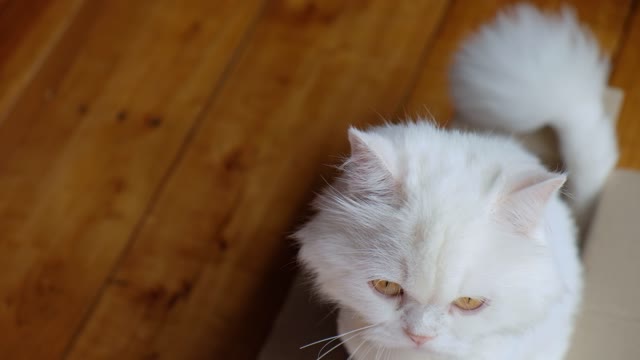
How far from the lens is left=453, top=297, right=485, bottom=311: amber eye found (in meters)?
0.66

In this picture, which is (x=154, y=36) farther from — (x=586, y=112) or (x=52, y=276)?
(x=586, y=112)

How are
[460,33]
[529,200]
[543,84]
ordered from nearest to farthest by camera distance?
[529,200]
[543,84]
[460,33]

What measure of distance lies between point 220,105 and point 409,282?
0.70 m

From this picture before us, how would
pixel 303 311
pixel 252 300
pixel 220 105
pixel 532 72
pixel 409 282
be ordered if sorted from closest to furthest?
pixel 409 282, pixel 532 72, pixel 303 311, pixel 252 300, pixel 220 105

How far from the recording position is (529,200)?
61cm

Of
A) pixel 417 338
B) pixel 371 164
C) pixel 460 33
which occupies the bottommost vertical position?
pixel 417 338

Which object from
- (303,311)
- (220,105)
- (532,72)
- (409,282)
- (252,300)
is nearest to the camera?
(409,282)

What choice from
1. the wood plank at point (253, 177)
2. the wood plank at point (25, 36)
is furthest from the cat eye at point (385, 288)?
the wood plank at point (25, 36)

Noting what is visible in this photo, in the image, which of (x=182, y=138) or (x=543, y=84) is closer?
(x=543, y=84)

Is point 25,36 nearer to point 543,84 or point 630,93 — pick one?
point 543,84

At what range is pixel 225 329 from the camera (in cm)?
107

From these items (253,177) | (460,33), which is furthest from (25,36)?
(460,33)

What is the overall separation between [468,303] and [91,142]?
0.82 meters

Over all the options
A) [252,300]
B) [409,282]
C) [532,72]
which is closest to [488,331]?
[409,282]
